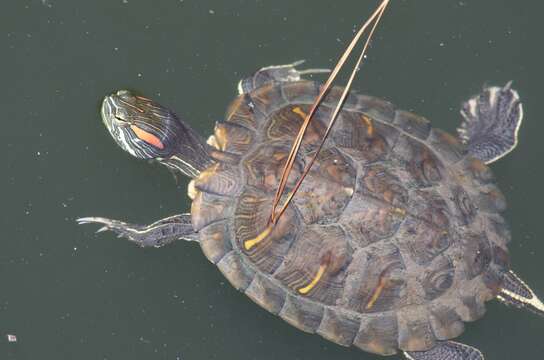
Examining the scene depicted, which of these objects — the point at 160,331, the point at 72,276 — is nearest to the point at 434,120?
the point at 160,331

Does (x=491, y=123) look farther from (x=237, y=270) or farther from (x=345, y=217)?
(x=237, y=270)

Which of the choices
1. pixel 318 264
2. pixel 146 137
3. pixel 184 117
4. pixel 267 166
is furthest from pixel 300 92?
pixel 318 264

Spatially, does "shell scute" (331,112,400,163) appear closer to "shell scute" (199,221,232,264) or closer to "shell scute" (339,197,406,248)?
"shell scute" (339,197,406,248)

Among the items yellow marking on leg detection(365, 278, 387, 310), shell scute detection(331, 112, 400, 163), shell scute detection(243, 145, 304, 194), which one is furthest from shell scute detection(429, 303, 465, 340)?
shell scute detection(243, 145, 304, 194)

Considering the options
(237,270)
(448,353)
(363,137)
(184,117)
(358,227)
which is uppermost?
(363,137)

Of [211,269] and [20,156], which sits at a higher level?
[20,156]

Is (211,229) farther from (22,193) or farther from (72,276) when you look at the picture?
(22,193)
